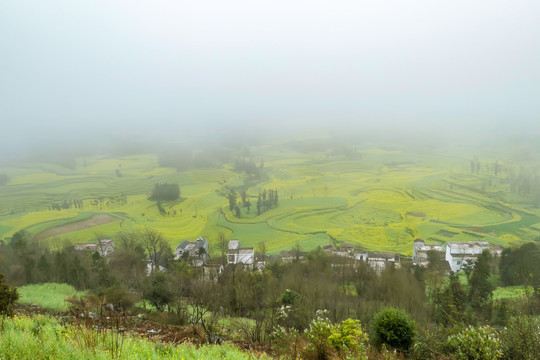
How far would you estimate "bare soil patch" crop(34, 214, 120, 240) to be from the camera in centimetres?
4291

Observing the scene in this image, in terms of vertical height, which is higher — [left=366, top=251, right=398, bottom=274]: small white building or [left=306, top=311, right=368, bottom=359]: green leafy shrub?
[left=306, top=311, right=368, bottom=359]: green leafy shrub

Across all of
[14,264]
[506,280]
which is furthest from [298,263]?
[14,264]

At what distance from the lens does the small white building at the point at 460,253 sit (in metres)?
30.2

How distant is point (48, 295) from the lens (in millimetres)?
14539

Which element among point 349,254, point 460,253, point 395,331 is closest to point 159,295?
point 395,331

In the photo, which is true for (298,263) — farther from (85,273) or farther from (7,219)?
(7,219)

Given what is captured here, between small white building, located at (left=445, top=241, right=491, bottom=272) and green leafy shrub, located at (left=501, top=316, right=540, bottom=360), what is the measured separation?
27.6 m

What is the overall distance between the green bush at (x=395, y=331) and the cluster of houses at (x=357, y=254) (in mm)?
18151

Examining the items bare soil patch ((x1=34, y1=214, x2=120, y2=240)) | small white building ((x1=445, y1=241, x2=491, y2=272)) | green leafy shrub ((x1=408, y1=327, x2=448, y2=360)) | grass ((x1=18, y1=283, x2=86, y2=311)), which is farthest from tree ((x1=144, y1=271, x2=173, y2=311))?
bare soil patch ((x1=34, y1=214, x2=120, y2=240))

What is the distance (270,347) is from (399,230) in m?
39.8

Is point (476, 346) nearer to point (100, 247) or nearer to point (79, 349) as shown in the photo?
point (79, 349)

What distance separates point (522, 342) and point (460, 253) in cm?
2933

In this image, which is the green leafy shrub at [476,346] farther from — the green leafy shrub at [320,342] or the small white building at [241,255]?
the small white building at [241,255]

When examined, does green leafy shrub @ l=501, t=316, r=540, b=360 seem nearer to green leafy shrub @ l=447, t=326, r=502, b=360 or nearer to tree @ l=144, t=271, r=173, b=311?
green leafy shrub @ l=447, t=326, r=502, b=360
